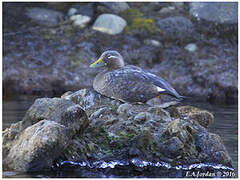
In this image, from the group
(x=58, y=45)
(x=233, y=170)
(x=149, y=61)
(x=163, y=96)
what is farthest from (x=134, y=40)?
(x=233, y=170)

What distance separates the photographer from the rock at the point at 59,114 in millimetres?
6145

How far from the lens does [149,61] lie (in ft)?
48.1

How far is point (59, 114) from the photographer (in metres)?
6.20

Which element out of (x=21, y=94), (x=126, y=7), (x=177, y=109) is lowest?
(x=21, y=94)

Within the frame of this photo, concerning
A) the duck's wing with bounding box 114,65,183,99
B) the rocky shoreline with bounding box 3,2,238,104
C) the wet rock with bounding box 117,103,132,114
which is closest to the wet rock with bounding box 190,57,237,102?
the rocky shoreline with bounding box 3,2,238,104

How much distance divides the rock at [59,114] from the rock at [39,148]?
12.6 inches

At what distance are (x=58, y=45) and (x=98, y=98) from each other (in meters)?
8.35

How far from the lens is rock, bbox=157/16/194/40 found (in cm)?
1576

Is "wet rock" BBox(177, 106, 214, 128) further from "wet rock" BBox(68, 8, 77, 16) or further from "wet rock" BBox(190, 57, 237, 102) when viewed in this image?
"wet rock" BBox(68, 8, 77, 16)

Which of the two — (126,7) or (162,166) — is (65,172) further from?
(126,7)

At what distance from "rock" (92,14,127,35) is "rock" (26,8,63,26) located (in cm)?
143

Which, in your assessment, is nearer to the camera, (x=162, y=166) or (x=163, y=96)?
(x=162, y=166)

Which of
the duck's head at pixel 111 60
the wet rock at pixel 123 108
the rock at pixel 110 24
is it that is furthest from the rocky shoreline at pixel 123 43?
the wet rock at pixel 123 108

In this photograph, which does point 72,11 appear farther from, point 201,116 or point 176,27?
point 201,116
